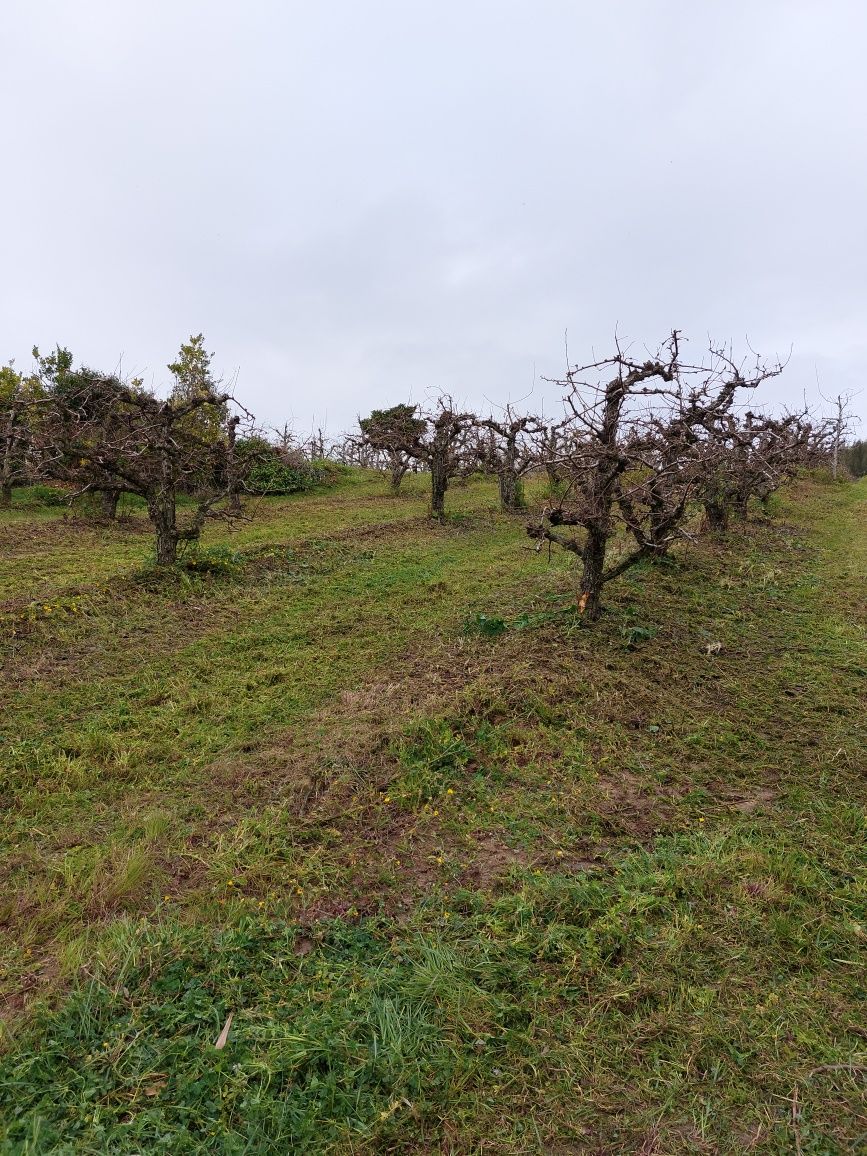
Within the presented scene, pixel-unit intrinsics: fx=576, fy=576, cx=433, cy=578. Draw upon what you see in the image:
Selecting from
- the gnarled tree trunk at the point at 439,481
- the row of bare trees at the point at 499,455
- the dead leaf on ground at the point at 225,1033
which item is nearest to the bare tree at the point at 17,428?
the row of bare trees at the point at 499,455

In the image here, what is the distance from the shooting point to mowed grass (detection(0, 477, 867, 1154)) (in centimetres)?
205

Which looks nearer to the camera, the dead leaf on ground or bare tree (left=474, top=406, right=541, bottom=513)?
the dead leaf on ground

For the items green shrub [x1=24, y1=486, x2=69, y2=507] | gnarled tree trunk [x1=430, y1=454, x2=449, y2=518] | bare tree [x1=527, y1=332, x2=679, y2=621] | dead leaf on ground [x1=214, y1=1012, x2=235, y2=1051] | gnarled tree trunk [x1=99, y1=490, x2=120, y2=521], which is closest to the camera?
dead leaf on ground [x1=214, y1=1012, x2=235, y2=1051]

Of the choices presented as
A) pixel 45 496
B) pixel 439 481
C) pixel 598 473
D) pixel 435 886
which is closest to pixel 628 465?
pixel 598 473

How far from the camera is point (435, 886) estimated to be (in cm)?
309

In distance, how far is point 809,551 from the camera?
11602 mm

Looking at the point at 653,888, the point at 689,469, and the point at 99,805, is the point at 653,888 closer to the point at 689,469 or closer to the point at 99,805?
the point at 99,805

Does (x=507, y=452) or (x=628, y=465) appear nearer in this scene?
(x=628, y=465)

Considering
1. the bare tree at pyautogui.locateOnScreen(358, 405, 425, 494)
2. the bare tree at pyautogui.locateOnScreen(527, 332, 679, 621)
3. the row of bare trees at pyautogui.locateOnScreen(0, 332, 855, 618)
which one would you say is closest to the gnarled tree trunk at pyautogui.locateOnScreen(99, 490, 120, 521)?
the row of bare trees at pyautogui.locateOnScreen(0, 332, 855, 618)

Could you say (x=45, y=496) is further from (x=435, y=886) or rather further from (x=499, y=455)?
(x=435, y=886)

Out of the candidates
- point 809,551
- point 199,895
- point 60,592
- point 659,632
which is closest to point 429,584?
point 659,632

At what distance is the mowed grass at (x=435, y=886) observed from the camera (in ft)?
6.72

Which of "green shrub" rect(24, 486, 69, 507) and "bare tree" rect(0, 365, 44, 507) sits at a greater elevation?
"bare tree" rect(0, 365, 44, 507)

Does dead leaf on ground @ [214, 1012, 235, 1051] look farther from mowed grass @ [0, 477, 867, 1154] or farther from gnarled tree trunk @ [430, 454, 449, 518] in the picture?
gnarled tree trunk @ [430, 454, 449, 518]
